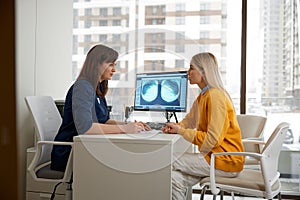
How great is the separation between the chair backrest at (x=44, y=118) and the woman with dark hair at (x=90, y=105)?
6.6 inches

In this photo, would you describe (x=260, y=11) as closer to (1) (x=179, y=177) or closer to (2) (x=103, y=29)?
(2) (x=103, y=29)

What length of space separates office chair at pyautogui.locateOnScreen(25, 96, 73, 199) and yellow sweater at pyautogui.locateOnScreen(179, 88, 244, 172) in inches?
31.9

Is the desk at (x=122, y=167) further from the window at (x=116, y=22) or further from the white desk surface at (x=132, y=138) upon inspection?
the window at (x=116, y=22)

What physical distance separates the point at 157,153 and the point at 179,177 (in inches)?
12.0

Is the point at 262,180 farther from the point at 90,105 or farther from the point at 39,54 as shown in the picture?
the point at 39,54

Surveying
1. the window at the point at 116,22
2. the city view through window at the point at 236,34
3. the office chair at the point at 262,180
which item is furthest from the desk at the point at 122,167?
the window at the point at 116,22

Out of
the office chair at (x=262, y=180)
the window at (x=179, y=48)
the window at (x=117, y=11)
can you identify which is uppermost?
the window at (x=117, y=11)

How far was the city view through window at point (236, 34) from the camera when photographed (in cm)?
369

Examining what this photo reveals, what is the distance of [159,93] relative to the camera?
2.81 metres

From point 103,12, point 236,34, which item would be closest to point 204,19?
point 236,34

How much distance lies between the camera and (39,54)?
10.6 ft

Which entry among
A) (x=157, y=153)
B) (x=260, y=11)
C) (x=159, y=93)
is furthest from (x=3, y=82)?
(x=260, y=11)

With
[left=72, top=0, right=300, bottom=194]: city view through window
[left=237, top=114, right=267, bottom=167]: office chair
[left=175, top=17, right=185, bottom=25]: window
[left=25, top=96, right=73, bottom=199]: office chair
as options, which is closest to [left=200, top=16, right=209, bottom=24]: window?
[left=72, top=0, right=300, bottom=194]: city view through window

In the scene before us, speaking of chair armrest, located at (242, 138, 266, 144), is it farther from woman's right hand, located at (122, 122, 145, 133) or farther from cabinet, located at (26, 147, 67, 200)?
cabinet, located at (26, 147, 67, 200)
